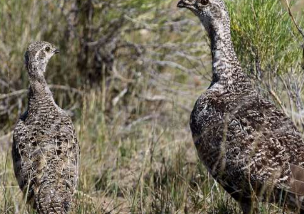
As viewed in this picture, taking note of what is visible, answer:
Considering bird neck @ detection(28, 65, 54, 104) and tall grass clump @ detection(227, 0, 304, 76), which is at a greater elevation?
tall grass clump @ detection(227, 0, 304, 76)

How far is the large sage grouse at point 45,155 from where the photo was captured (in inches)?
201

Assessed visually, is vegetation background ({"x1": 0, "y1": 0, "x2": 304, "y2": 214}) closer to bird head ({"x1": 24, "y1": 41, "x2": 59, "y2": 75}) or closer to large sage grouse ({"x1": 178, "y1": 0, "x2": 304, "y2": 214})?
bird head ({"x1": 24, "y1": 41, "x2": 59, "y2": 75})

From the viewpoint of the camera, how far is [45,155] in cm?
541

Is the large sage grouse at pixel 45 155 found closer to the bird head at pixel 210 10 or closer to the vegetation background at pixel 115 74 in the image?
the vegetation background at pixel 115 74

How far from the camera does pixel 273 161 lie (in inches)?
189

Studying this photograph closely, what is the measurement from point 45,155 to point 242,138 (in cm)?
163

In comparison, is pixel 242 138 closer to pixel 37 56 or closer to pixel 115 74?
pixel 37 56

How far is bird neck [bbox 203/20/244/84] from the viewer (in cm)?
568

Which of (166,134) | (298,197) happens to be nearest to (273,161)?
(298,197)

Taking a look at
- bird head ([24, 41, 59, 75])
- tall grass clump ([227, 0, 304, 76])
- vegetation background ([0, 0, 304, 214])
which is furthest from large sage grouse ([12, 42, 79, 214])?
tall grass clump ([227, 0, 304, 76])

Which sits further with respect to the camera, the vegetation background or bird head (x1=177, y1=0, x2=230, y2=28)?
the vegetation background

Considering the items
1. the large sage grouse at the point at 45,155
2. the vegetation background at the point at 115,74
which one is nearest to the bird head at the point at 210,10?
the large sage grouse at the point at 45,155

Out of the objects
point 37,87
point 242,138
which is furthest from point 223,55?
point 37,87

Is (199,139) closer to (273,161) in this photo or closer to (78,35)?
(273,161)
